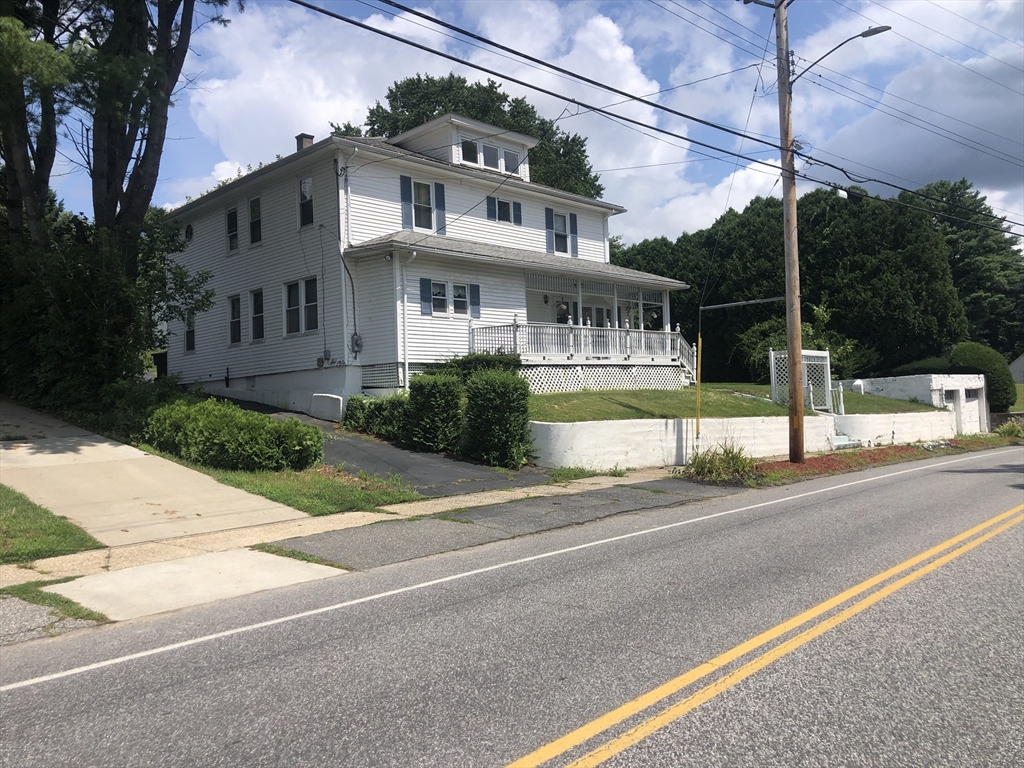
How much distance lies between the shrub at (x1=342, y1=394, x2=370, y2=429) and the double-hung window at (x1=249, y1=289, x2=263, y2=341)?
6414mm

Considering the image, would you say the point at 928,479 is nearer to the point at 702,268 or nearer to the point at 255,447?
the point at 255,447

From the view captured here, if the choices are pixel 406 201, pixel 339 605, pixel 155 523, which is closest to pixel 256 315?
pixel 406 201

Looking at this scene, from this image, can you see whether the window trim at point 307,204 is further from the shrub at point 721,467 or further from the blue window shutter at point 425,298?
the shrub at point 721,467

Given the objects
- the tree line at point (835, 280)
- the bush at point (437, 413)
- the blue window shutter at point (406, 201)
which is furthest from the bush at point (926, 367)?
the bush at point (437, 413)

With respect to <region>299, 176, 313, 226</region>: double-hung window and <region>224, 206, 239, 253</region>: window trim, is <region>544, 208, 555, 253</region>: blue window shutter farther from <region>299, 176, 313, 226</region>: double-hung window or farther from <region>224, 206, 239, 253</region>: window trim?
<region>224, 206, 239, 253</region>: window trim

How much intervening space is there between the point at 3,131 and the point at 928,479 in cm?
2142

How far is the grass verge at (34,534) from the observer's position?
895 centimetres

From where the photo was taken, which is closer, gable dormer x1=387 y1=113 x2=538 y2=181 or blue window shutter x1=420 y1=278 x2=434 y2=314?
blue window shutter x1=420 y1=278 x2=434 y2=314

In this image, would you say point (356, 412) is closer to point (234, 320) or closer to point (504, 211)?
point (234, 320)

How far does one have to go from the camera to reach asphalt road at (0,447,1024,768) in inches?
157

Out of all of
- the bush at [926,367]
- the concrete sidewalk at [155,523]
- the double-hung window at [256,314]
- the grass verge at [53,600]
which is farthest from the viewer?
the bush at [926,367]

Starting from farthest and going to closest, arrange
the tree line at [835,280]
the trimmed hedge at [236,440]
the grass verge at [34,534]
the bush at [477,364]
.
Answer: the tree line at [835,280] → the bush at [477,364] → the trimmed hedge at [236,440] → the grass verge at [34,534]

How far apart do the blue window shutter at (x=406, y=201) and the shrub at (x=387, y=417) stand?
6503mm

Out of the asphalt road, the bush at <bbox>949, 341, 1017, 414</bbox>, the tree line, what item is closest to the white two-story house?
the tree line
